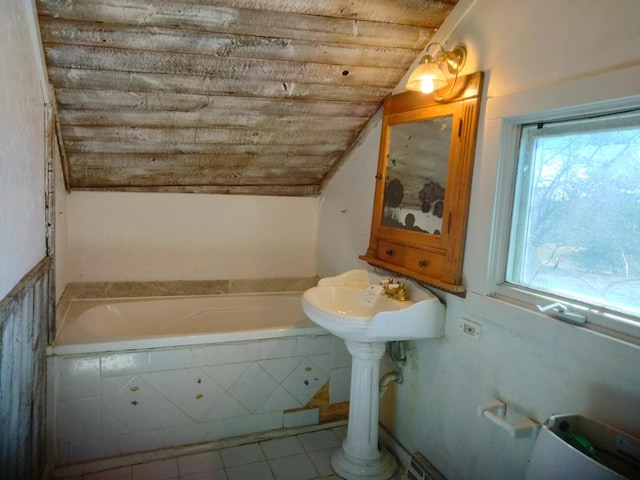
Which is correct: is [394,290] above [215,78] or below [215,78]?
below

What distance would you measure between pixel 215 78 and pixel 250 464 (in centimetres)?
195

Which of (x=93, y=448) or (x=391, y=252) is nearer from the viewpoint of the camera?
(x=93, y=448)

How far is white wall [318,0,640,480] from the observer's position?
133cm

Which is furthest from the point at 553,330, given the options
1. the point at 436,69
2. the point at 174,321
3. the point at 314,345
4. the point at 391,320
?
the point at 174,321

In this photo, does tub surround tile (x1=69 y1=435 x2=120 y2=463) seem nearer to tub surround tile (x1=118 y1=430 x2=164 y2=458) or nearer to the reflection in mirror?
tub surround tile (x1=118 y1=430 x2=164 y2=458)

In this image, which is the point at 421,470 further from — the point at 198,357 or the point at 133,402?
the point at 133,402

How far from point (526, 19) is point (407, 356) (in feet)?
5.27

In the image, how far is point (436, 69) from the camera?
183cm

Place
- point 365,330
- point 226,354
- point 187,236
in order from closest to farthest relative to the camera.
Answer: point 365,330 < point 226,354 < point 187,236

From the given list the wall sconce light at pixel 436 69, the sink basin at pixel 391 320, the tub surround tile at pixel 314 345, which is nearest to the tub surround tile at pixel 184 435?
the tub surround tile at pixel 314 345

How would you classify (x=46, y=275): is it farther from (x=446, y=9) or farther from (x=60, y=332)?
(x=446, y=9)

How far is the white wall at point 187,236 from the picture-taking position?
9.89 feet

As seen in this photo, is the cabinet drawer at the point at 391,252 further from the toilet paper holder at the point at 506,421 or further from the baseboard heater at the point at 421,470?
the baseboard heater at the point at 421,470

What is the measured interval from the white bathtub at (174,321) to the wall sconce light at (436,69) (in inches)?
56.5
